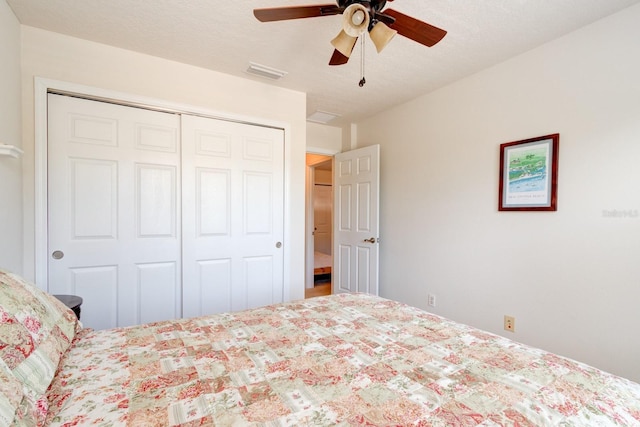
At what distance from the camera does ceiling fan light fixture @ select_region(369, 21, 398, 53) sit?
1.44m

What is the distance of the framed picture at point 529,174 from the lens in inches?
83.4

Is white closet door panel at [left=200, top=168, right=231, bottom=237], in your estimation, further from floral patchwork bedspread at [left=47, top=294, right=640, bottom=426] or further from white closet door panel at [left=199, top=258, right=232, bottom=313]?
floral patchwork bedspread at [left=47, top=294, right=640, bottom=426]

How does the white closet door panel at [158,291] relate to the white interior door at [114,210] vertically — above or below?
below

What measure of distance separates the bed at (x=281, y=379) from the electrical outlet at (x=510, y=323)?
1.29m

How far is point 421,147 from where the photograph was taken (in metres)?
3.14

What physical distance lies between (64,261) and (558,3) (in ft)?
11.6

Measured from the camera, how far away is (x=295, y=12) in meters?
1.43

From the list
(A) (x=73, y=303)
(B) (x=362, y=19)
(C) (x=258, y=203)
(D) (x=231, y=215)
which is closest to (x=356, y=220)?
(C) (x=258, y=203)

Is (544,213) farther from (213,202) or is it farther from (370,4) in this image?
(213,202)

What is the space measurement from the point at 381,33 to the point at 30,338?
1.77 meters

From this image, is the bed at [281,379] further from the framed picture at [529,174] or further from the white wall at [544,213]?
the framed picture at [529,174]

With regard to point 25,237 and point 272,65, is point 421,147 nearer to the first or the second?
point 272,65

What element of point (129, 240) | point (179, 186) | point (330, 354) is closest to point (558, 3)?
point (330, 354)

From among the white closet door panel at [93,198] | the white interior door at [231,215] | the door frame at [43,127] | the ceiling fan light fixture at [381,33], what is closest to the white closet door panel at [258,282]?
the white interior door at [231,215]
